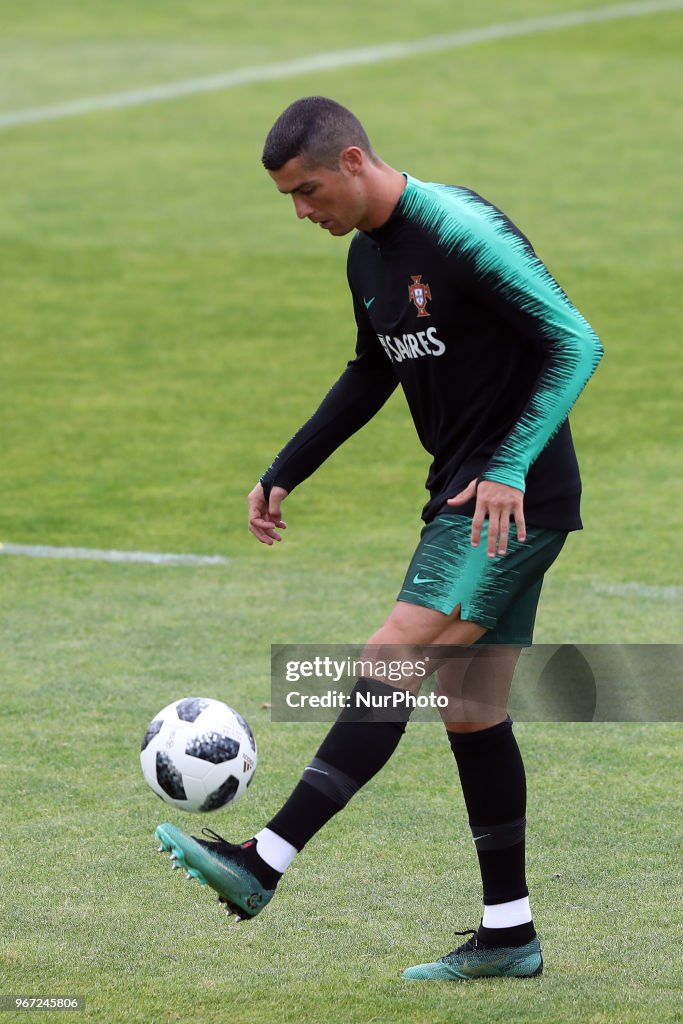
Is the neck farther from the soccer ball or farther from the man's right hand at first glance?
the soccer ball

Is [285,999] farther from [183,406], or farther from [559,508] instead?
[183,406]

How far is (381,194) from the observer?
14.6ft

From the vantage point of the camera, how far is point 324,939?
4828 millimetres

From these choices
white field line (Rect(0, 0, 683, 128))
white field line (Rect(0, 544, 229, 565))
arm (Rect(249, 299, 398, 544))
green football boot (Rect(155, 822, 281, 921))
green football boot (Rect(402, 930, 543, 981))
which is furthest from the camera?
white field line (Rect(0, 0, 683, 128))

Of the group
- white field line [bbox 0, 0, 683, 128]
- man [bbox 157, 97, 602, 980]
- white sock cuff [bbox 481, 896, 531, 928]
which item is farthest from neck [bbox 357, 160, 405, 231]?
white field line [bbox 0, 0, 683, 128]

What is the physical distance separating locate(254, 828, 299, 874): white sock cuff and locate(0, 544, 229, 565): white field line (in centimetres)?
488

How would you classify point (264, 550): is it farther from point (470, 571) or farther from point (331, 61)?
point (331, 61)

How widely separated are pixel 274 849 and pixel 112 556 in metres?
5.14

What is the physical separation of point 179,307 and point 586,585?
844 centimetres

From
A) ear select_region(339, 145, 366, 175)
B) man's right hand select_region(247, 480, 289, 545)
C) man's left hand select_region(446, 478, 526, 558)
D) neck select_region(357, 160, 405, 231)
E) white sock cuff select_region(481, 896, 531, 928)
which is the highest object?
ear select_region(339, 145, 366, 175)

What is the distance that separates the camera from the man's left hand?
4.28 meters

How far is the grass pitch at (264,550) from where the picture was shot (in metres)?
4.77

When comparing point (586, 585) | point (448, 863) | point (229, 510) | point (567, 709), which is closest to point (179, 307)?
point (229, 510)

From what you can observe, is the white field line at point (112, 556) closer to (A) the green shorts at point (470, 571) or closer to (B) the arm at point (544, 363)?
(A) the green shorts at point (470, 571)
